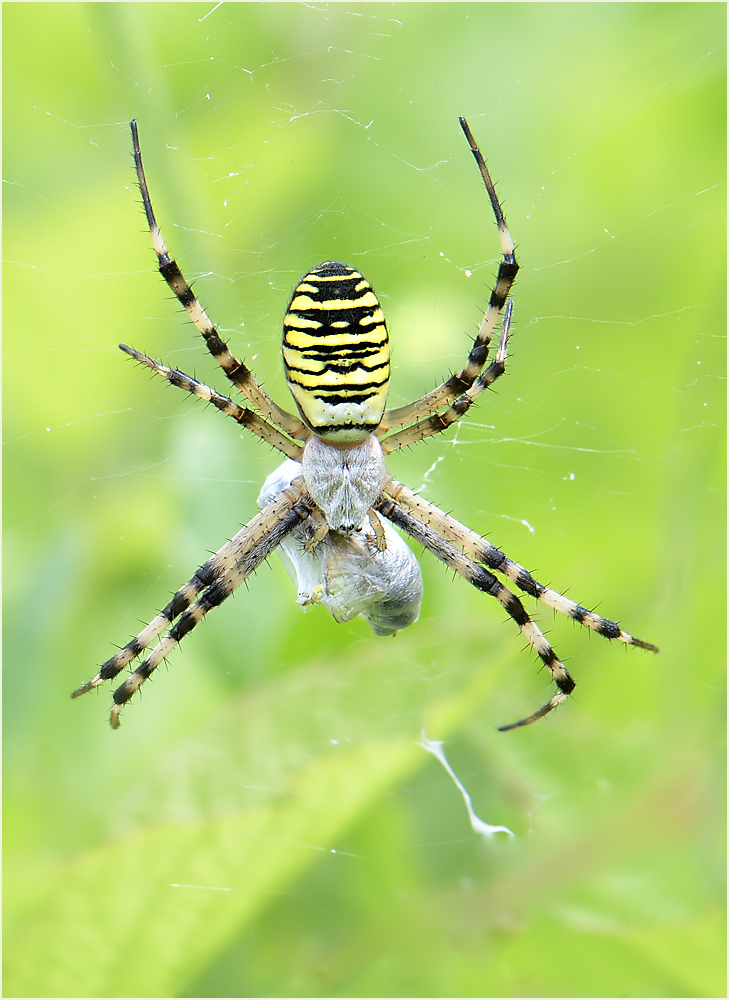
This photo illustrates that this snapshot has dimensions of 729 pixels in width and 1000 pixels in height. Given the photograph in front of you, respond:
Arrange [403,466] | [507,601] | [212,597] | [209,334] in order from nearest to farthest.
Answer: [209,334], [212,597], [507,601], [403,466]

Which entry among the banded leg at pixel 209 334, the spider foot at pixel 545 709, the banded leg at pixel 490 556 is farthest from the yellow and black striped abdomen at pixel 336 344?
the spider foot at pixel 545 709

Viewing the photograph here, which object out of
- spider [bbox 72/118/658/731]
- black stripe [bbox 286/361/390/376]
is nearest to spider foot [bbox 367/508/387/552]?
spider [bbox 72/118/658/731]

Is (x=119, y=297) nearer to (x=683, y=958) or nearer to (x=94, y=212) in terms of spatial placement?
(x=94, y=212)

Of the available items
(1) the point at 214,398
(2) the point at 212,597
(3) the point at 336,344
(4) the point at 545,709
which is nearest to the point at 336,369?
(3) the point at 336,344

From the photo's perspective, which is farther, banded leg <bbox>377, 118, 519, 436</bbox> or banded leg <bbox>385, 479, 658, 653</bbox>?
banded leg <bbox>385, 479, 658, 653</bbox>

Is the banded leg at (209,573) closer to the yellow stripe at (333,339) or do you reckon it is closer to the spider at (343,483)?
the spider at (343,483)

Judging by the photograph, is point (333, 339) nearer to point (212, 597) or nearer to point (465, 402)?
point (465, 402)

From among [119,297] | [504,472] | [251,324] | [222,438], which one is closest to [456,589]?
[504,472]

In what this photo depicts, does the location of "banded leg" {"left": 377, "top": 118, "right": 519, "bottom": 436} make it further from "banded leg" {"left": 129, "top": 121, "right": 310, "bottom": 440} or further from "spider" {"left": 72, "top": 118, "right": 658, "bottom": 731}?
"banded leg" {"left": 129, "top": 121, "right": 310, "bottom": 440}
